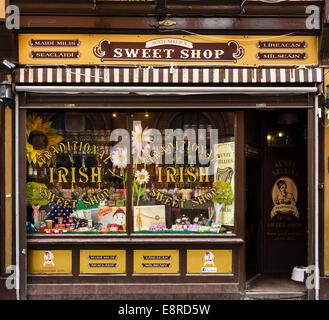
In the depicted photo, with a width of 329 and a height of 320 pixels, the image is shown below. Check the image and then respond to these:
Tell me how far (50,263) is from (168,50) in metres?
4.42

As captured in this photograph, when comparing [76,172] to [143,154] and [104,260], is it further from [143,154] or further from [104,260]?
[104,260]

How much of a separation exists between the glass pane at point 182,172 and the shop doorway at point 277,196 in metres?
1.15

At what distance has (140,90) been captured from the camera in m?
6.38

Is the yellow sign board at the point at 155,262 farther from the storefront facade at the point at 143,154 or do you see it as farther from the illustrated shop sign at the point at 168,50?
the illustrated shop sign at the point at 168,50

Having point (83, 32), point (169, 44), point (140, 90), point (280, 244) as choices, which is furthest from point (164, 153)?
point (280, 244)

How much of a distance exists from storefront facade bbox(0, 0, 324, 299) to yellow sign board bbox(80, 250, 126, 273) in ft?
0.06

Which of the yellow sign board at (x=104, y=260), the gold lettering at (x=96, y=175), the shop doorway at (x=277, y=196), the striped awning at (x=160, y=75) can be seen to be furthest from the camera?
the shop doorway at (x=277, y=196)

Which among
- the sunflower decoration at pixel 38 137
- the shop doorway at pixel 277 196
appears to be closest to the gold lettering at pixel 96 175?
the sunflower decoration at pixel 38 137

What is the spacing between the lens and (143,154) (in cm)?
697

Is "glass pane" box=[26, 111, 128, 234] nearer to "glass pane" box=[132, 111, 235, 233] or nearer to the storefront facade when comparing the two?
the storefront facade

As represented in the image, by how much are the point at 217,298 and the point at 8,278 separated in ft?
12.2

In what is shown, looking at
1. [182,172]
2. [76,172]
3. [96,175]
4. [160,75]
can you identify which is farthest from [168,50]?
[76,172]

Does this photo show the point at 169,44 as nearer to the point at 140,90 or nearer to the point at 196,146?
the point at 140,90

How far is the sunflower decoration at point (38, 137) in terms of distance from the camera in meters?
6.86
